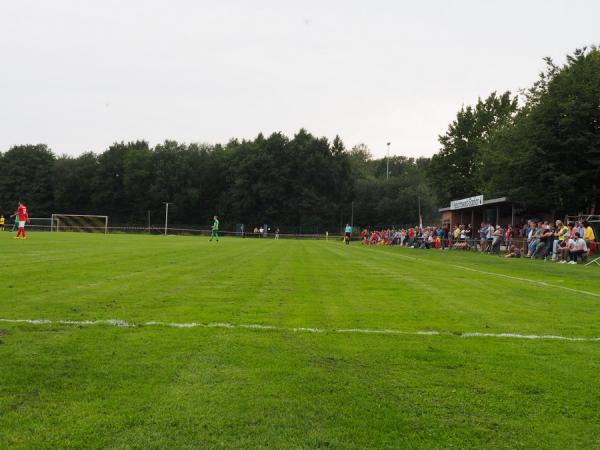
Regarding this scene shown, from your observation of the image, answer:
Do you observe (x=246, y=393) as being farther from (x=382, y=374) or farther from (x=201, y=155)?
(x=201, y=155)

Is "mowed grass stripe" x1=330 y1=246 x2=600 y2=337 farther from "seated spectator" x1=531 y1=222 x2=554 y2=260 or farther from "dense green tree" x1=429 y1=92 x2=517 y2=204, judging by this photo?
"dense green tree" x1=429 y1=92 x2=517 y2=204

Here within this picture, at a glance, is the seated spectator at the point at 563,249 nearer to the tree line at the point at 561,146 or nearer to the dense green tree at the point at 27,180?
the tree line at the point at 561,146

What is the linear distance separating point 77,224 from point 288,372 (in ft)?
219

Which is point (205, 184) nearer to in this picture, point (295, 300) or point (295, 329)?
point (295, 300)

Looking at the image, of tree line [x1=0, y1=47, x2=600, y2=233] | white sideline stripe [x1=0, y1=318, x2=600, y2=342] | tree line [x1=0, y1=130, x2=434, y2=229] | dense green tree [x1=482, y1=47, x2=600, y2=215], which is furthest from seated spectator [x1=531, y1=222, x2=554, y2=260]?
tree line [x1=0, y1=130, x2=434, y2=229]

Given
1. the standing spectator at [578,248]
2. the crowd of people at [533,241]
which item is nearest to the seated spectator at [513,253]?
the crowd of people at [533,241]

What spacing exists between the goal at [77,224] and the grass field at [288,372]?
58021 mm

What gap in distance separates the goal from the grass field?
58021 millimetres

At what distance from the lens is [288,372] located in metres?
4.38

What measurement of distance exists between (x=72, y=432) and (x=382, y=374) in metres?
2.38

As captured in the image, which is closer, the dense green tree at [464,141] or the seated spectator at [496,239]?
the seated spectator at [496,239]

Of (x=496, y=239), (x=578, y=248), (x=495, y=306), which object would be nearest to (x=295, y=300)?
(x=495, y=306)

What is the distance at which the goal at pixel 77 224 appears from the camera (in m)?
62.0

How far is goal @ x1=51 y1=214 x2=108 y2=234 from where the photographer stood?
62.0m
